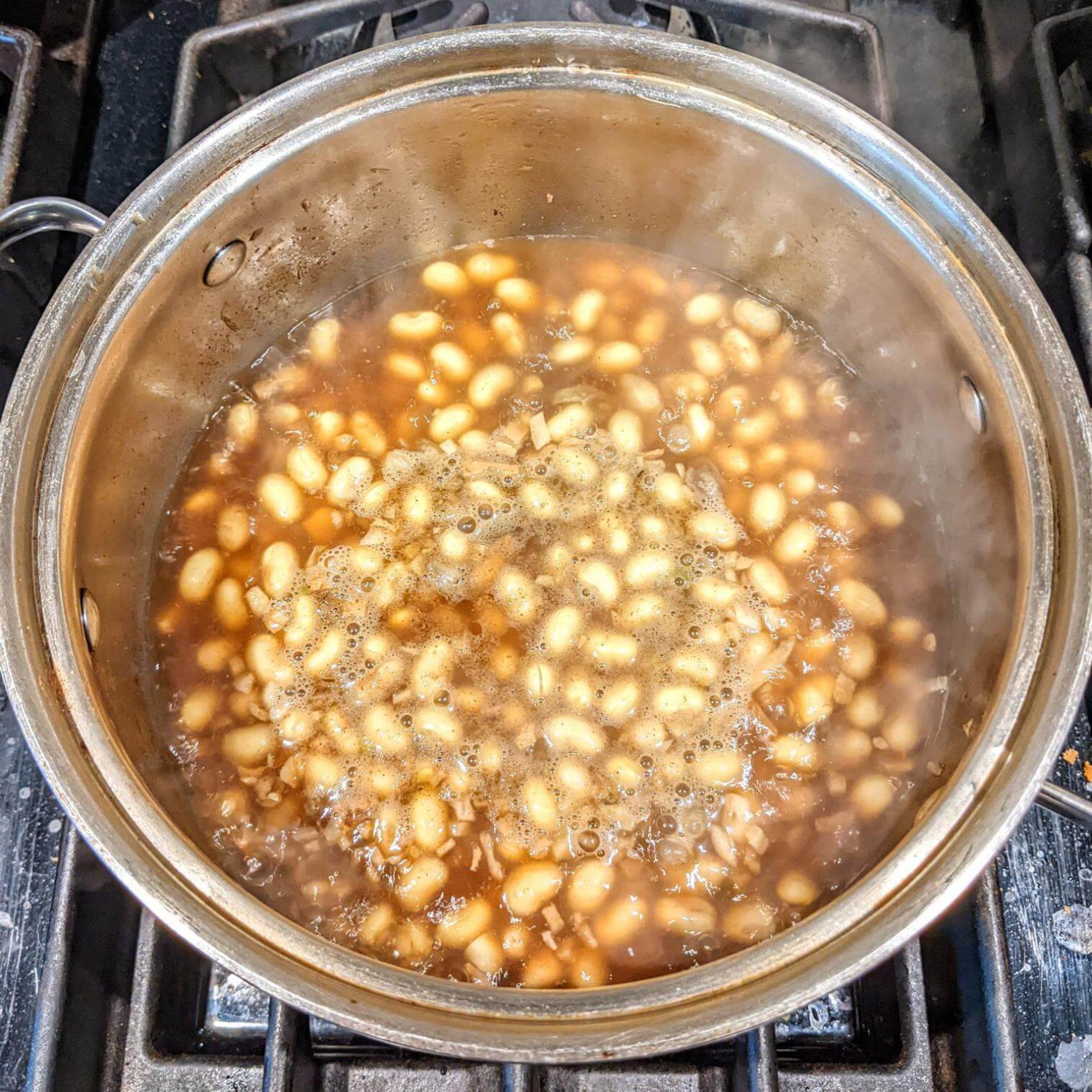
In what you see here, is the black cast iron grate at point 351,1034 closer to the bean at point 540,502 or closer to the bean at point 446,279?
the bean at point 540,502

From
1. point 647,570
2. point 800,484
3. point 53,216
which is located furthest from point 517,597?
point 53,216

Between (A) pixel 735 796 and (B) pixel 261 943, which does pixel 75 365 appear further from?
(A) pixel 735 796

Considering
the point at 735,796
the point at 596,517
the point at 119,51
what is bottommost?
the point at 735,796

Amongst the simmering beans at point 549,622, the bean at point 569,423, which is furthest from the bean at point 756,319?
the bean at point 569,423

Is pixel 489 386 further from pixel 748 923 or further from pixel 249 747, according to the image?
pixel 748 923

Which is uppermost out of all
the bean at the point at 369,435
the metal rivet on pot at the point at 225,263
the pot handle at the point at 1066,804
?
the metal rivet on pot at the point at 225,263

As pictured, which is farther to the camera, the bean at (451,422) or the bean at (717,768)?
the bean at (451,422)

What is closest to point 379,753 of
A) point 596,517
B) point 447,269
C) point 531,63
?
point 596,517
